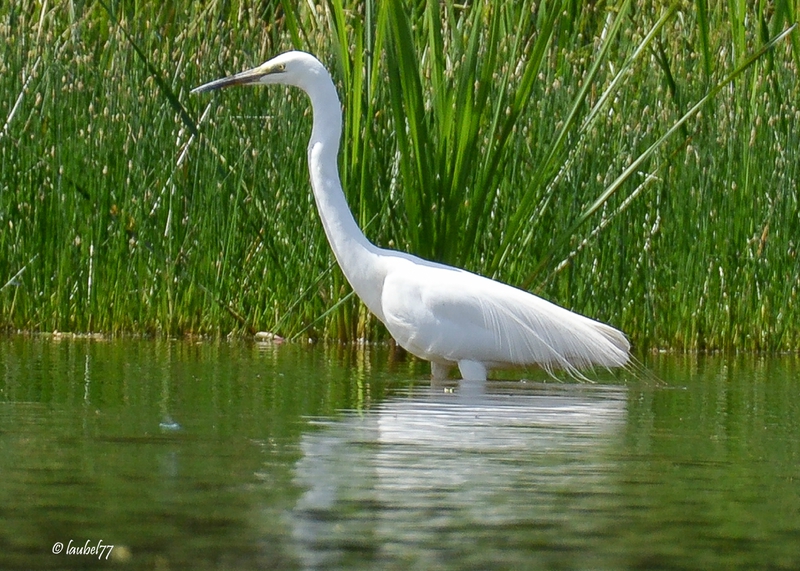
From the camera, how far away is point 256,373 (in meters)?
5.91

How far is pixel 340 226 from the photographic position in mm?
6180

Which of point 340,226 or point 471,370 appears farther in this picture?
Result: point 340,226

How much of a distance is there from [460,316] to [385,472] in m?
2.51

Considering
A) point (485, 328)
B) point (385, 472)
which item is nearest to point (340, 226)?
point (485, 328)

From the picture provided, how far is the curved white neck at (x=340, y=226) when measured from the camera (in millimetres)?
6148

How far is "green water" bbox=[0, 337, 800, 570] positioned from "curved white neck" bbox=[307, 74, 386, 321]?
496mm

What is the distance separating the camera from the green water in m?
2.67

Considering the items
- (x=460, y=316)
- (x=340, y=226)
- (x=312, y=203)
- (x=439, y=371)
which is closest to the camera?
(x=460, y=316)

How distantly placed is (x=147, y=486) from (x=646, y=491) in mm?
1154

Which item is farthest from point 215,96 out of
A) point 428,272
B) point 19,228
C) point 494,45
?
point 428,272

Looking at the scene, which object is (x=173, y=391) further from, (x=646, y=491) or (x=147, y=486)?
(x=646, y=491)

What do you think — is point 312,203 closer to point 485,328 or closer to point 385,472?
point 485,328

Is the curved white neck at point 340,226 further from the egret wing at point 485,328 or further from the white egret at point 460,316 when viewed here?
the egret wing at point 485,328

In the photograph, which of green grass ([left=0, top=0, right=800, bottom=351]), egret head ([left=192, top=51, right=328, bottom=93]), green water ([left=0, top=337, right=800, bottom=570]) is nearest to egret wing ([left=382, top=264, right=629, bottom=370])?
green water ([left=0, top=337, right=800, bottom=570])
